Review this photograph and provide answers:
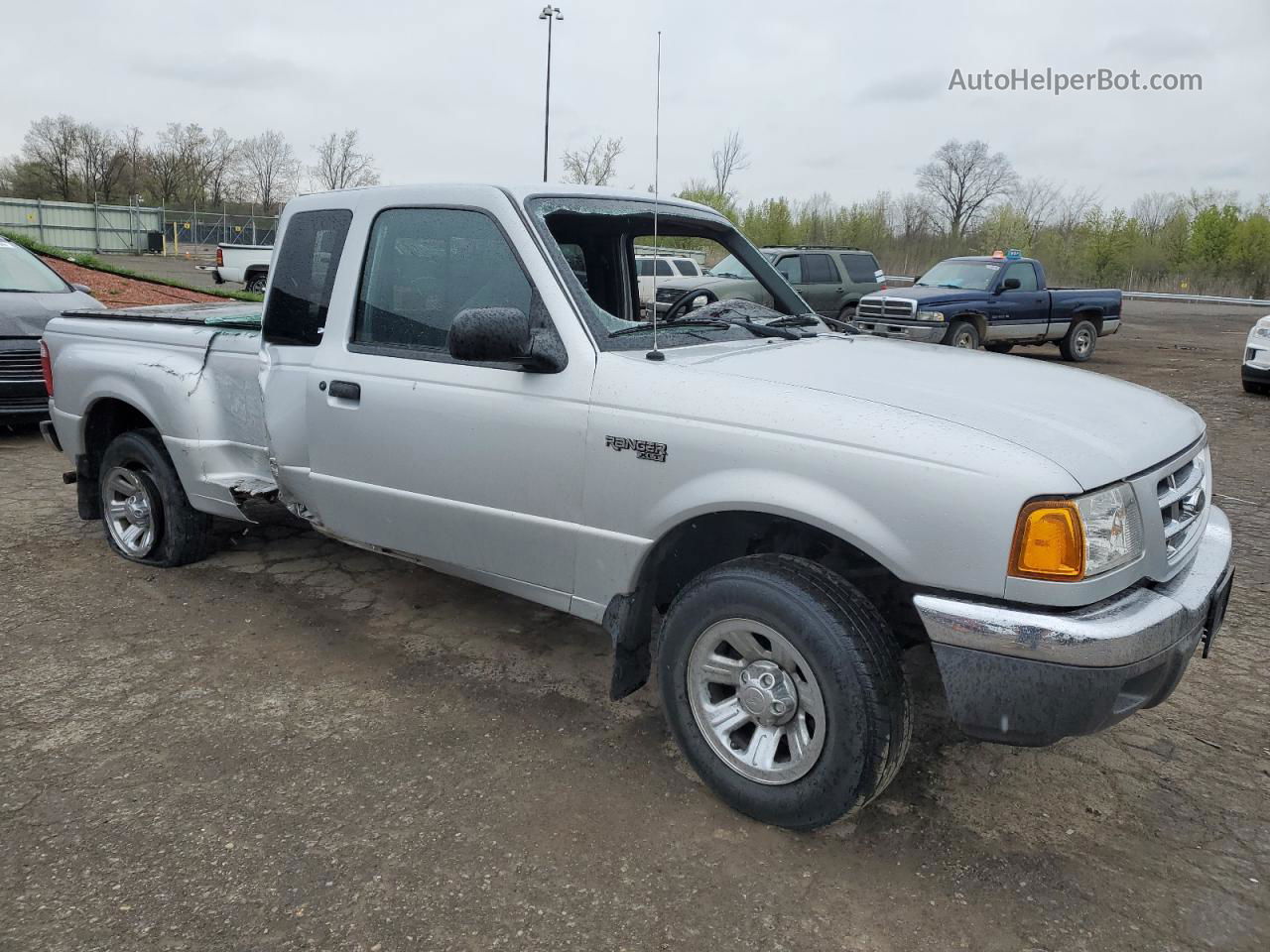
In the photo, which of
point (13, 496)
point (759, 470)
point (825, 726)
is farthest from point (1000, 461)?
point (13, 496)

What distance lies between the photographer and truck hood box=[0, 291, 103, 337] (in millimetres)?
8297

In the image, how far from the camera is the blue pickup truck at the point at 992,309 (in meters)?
15.1

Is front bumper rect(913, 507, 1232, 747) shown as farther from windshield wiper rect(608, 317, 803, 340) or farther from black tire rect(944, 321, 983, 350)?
black tire rect(944, 321, 983, 350)

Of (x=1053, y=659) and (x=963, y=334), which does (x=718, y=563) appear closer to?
(x=1053, y=659)

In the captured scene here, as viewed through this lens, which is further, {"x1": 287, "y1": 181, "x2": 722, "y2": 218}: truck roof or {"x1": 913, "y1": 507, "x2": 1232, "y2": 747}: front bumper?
{"x1": 287, "y1": 181, "x2": 722, "y2": 218}: truck roof

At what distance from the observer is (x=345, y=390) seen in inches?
150

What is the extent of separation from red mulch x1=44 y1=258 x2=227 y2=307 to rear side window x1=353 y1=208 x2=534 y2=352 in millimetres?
13466

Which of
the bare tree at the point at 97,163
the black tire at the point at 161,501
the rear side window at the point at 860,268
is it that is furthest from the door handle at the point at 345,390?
the bare tree at the point at 97,163

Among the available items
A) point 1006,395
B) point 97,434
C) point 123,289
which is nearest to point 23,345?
point 97,434

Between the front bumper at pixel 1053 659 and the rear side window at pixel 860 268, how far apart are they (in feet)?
54.5

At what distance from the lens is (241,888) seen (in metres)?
2.62

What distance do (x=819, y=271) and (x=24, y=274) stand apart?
13028 mm

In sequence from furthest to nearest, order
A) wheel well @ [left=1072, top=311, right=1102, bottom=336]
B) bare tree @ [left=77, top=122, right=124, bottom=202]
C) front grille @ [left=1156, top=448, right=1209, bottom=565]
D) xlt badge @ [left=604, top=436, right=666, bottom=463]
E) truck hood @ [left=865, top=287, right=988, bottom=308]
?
bare tree @ [left=77, top=122, right=124, bottom=202], wheel well @ [left=1072, top=311, right=1102, bottom=336], truck hood @ [left=865, top=287, right=988, bottom=308], xlt badge @ [left=604, top=436, right=666, bottom=463], front grille @ [left=1156, top=448, right=1209, bottom=565]

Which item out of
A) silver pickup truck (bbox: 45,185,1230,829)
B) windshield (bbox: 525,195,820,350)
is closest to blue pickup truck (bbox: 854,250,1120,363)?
windshield (bbox: 525,195,820,350)
